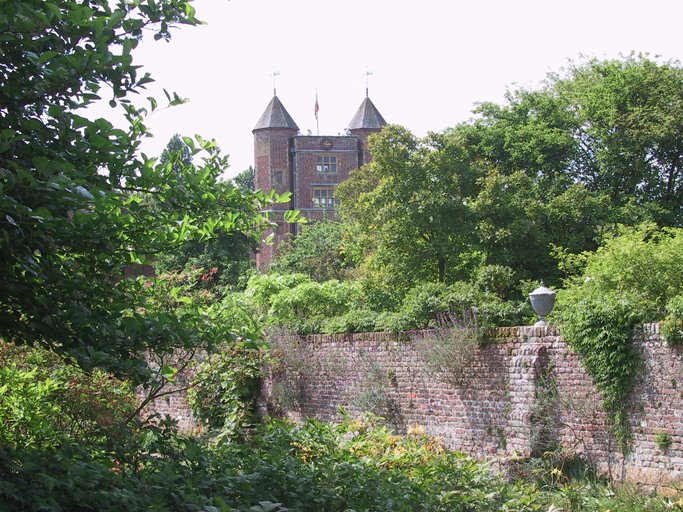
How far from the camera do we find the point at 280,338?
18.8 m

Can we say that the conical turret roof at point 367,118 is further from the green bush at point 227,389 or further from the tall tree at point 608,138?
→ the green bush at point 227,389

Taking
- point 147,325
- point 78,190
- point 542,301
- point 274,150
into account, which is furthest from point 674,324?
point 274,150

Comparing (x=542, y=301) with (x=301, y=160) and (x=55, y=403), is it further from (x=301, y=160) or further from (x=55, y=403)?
(x=301, y=160)

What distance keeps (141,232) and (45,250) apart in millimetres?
1240

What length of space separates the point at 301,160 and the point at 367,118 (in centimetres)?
585

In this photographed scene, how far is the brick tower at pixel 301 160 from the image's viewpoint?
204ft

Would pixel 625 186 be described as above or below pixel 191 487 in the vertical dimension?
above

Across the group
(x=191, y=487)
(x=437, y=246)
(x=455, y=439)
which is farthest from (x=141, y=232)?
(x=437, y=246)

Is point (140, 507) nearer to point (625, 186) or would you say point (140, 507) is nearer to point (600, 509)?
point (600, 509)

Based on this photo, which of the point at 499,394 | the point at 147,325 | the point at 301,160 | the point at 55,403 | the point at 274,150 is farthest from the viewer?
the point at 301,160

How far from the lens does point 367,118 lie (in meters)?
64.4

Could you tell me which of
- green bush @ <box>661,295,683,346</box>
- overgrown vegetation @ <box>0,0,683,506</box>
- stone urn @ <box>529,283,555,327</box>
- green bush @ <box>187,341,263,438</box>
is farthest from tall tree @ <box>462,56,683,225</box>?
green bush @ <box>661,295,683,346</box>

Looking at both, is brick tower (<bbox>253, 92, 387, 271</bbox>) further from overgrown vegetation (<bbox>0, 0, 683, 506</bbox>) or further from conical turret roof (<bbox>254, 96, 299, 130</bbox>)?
overgrown vegetation (<bbox>0, 0, 683, 506</bbox>)

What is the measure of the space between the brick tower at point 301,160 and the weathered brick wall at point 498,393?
4344 centimetres
